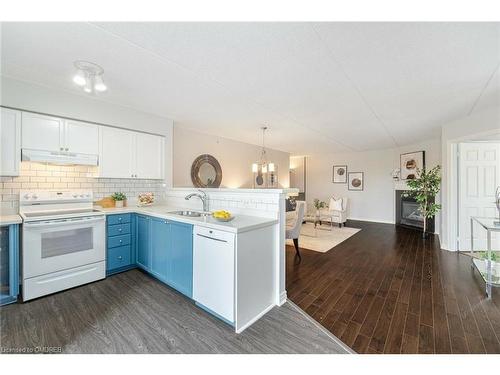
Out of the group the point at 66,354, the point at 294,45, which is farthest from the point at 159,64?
the point at 66,354

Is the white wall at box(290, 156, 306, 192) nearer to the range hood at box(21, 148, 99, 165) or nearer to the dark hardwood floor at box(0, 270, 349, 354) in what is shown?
the dark hardwood floor at box(0, 270, 349, 354)

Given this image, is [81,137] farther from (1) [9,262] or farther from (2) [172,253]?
(2) [172,253]

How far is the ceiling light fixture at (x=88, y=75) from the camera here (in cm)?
204

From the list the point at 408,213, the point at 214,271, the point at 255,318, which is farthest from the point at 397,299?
the point at 408,213

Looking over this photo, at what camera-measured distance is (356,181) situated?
24.7 feet

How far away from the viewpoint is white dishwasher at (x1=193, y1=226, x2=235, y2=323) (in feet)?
6.09

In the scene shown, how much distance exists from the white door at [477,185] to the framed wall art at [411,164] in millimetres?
1932

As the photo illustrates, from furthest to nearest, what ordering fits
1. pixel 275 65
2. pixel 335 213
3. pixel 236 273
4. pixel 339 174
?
pixel 339 174 < pixel 335 213 < pixel 275 65 < pixel 236 273

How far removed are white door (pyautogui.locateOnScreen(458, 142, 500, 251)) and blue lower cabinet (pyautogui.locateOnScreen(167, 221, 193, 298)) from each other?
498cm

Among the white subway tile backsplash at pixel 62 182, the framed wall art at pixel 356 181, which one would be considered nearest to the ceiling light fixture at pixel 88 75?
the white subway tile backsplash at pixel 62 182

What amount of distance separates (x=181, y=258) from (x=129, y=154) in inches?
79.9
